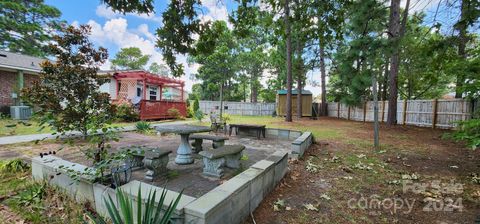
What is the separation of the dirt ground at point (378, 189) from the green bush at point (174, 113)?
10058 mm

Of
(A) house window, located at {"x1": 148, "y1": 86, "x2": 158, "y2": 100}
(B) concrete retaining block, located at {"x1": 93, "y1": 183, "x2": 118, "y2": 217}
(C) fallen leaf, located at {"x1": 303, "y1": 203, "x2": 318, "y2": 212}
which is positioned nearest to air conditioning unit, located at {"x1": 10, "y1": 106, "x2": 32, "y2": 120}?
(A) house window, located at {"x1": 148, "y1": 86, "x2": 158, "y2": 100}

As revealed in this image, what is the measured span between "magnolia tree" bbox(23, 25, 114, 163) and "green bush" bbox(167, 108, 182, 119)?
30.5 feet

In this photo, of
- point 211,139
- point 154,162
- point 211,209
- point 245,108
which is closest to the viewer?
point 211,209

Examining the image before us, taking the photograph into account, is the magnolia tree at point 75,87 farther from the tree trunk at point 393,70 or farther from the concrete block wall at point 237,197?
the tree trunk at point 393,70

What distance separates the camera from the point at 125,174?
8.69 ft

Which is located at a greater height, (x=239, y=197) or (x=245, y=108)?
(x=245, y=108)

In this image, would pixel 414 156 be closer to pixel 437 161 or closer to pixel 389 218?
pixel 437 161

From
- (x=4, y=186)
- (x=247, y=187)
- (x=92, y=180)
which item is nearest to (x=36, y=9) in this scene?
(x=4, y=186)

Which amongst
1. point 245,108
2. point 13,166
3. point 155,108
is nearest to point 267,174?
point 13,166

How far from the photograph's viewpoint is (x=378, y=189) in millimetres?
3379

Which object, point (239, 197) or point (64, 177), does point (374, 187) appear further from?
point (64, 177)

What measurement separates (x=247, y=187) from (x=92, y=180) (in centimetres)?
179

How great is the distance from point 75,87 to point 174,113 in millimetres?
10154

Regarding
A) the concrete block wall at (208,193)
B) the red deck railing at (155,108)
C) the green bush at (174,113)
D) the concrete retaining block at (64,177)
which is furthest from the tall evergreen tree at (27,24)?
the concrete block wall at (208,193)
